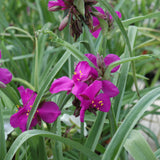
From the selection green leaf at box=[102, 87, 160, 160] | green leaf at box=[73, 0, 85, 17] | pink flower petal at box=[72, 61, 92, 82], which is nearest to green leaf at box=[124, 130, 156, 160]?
green leaf at box=[102, 87, 160, 160]

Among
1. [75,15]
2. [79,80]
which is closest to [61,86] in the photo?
[79,80]

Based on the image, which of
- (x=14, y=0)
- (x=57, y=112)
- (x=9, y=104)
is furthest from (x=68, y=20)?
(x=14, y=0)

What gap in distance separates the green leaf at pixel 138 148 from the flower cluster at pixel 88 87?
72mm

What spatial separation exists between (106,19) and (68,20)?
0.08 metres

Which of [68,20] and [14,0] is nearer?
[68,20]

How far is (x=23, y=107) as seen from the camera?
0.59 metres

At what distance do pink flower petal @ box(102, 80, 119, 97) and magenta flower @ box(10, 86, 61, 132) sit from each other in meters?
0.11

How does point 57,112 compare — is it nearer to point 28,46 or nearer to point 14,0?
point 28,46

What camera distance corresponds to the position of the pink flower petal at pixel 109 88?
1.64 feet

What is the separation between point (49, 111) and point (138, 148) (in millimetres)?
183

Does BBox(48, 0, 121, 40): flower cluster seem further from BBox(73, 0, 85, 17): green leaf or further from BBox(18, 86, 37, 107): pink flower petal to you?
BBox(18, 86, 37, 107): pink flower petal

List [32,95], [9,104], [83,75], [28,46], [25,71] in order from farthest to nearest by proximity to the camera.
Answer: [28,46], [25,71], [9,104], [32,95], [83,75]

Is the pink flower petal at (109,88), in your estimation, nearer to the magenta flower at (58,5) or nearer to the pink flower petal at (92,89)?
the pink flower petal at (92,89)

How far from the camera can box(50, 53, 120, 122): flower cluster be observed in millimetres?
482
